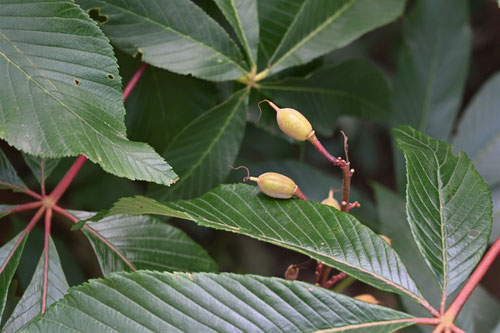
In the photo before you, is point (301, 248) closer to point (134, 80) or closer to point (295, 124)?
point (295, 124)

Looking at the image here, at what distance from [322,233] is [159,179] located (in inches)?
11.2

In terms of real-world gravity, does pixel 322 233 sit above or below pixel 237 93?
below

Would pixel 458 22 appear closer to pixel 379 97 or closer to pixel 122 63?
pixel 379 97

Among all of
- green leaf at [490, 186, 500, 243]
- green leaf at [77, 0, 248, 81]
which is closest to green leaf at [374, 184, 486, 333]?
green leaf at [490, 186, 500, 243]

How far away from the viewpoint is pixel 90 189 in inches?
73.9

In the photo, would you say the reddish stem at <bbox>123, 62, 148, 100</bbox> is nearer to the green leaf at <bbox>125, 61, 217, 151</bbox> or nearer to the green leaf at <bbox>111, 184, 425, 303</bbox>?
the green leaf at <bbox>125, 61, 217, 151</bbox>

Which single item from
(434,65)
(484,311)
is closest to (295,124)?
(434,65)

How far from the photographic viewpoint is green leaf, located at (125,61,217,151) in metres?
1.28

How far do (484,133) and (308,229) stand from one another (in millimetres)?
1049

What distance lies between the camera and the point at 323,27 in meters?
1.21

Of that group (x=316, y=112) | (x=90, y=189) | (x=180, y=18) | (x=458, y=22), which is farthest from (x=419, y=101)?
(x=90, y=189)

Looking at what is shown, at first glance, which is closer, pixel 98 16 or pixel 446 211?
pixel 446 211

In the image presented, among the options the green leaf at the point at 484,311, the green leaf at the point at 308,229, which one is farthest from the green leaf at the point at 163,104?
the green leaf at the point at 484,311

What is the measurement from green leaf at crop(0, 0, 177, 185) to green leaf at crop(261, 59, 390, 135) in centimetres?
45
